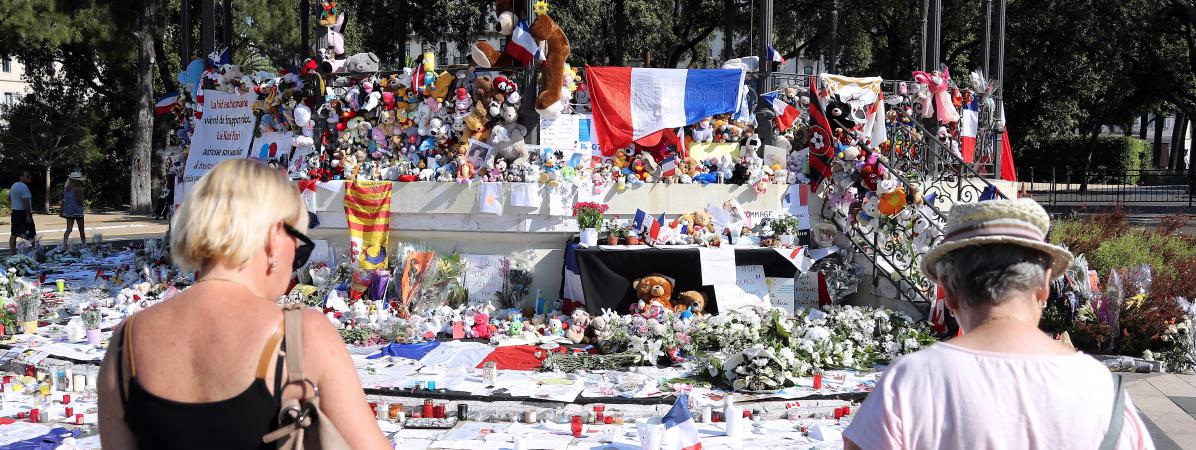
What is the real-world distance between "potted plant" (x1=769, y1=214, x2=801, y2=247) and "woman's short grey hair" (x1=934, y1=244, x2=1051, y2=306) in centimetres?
843

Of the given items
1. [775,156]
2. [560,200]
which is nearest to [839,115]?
[775,156]

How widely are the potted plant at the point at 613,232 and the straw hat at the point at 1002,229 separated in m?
7.95

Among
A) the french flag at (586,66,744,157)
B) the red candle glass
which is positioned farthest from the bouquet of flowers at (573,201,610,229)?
the red candle glass

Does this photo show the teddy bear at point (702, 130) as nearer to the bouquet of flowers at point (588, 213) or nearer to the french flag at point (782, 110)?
the french flag at point (782, 110)

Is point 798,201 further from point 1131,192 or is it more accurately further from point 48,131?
point 48,131

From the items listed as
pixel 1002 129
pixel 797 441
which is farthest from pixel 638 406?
pixel 1002 129

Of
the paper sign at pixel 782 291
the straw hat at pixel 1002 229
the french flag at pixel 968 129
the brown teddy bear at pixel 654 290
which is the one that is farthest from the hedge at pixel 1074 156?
the straw hat at pixel 1002 229

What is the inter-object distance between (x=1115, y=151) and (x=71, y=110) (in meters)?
43.6

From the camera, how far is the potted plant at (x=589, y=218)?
10.7 meters

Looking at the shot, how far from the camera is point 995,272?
2.62 meters

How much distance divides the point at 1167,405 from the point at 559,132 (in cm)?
666

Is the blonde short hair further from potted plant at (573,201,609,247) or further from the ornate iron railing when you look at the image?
the ornate iron railing

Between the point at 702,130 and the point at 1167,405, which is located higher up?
the point at 702,130

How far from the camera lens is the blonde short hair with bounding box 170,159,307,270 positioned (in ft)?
7.64
